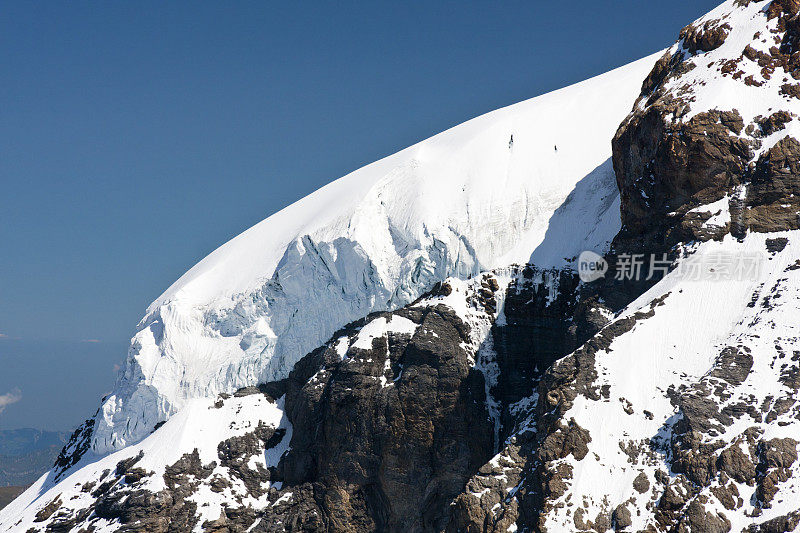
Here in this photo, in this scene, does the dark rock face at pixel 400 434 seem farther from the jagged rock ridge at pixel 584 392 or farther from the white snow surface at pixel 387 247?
the white snow surface at pixel 387 247

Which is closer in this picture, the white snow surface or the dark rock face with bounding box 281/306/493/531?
the dark rock face with bounding box 281/306/493/531

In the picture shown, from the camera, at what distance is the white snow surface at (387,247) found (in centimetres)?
7281

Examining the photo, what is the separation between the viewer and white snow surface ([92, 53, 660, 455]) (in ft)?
239

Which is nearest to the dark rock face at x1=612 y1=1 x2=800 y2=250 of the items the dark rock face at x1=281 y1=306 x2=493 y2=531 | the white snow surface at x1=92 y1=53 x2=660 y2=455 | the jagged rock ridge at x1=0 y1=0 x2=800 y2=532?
the jagged rock ridge at x1=0 y1=0 x2=800 y2=532

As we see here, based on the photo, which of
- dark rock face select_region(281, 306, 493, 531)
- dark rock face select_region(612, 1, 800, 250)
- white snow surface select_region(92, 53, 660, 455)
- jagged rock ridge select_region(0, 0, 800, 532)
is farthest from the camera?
white snow surface select_region(92, 53, 660, 455)

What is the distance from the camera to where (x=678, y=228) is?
5859 cm

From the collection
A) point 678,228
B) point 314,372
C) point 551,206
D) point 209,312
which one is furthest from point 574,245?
point 209,312

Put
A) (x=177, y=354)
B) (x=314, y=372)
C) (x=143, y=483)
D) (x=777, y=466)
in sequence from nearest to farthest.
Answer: (x=777, y=466)
(x=143, y=483)
(x=314, y=372)
(x=177, y=354)

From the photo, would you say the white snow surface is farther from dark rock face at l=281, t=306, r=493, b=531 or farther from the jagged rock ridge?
dark rock face at l=281, t=306, r=493, b=531

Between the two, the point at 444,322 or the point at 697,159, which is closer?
the point at 697,159

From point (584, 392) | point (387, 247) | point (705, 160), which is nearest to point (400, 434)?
point (584, 392)

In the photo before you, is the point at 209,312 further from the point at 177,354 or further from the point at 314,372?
the point at 314,372

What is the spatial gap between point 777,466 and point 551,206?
33.0m

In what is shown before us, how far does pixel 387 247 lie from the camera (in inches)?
2968
